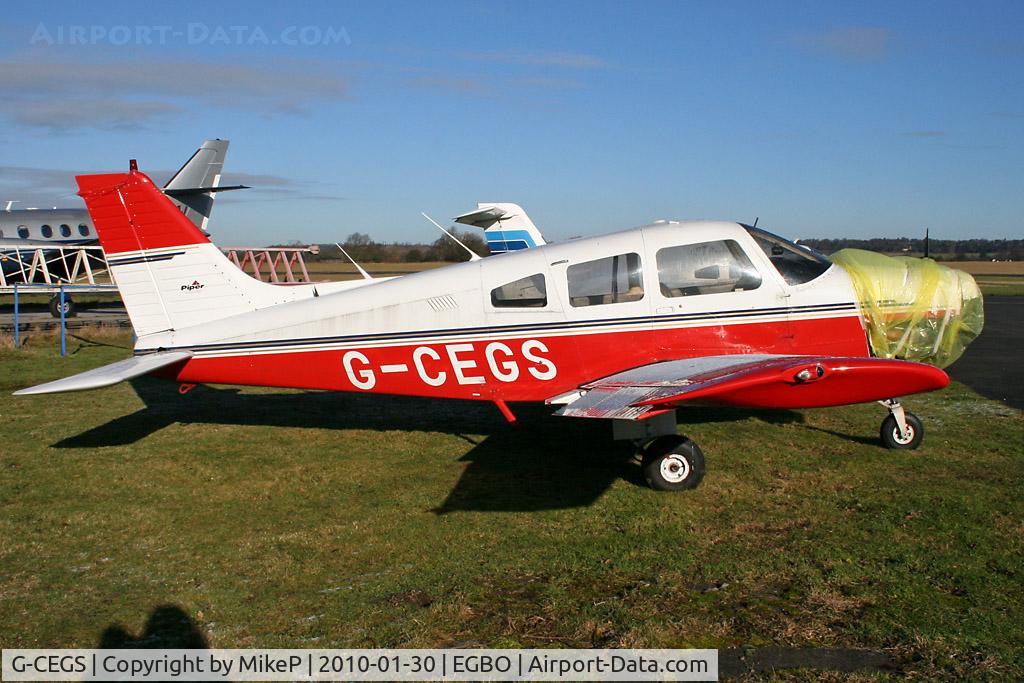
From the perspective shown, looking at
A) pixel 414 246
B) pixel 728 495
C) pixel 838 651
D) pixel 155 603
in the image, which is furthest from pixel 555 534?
pixel 414 246

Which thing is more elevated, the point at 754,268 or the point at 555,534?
the point at 754,268

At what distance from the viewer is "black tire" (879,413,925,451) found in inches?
311

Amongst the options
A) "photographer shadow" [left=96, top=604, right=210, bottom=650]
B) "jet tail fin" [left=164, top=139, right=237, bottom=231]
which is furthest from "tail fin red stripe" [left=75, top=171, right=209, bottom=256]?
"jet tail fin" [left=164, top=139, right=237, bottom=231]

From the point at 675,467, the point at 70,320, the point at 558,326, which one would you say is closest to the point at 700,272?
the point at 558,326

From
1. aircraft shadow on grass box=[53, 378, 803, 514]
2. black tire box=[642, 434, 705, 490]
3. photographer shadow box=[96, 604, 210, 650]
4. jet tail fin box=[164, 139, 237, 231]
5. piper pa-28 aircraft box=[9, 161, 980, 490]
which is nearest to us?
photographer shadow box=[96, 604, 210, 650]

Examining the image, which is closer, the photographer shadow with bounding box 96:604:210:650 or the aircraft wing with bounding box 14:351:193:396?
the photographer shadow with bounding box 96:604:210:650

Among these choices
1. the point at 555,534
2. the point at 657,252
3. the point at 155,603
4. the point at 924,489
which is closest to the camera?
the point at 155,603

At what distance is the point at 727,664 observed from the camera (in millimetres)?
3900

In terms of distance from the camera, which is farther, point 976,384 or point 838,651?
point 976,384

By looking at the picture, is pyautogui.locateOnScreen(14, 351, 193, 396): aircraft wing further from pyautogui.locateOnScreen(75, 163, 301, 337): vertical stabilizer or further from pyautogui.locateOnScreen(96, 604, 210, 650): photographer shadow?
pyautogui.locateOnScreen(96, 604, 210, 650): photographer shadow

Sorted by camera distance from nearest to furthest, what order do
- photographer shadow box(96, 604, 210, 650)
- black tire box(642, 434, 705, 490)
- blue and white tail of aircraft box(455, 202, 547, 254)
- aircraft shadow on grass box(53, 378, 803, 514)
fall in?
photographer shadow box(96, 604, 210, 650) < black tire box(642, 434, 705, 490) < aircraft shadow on grass box(53, 378, 803, 514) < blue and white tail of aircraft box(455, 202, 547, 254)

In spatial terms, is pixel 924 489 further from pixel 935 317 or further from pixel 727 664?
pixel 727 664

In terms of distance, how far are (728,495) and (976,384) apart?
7.44 m

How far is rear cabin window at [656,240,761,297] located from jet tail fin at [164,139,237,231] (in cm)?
2138
